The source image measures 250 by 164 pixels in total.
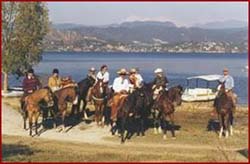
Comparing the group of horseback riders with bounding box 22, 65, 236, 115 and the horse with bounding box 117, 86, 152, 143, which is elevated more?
the group of horseback riders with bounding box 22, 65, 236, 115

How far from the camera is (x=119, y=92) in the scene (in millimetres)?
26031

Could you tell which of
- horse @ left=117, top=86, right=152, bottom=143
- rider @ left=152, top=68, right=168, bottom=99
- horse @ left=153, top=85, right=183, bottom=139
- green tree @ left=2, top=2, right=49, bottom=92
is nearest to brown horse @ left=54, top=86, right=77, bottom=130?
horse @ left=117, top=86, right=152, bottom=143

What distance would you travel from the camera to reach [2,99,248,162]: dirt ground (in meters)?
20.1

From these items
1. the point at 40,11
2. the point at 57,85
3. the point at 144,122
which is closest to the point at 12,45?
the point at 40,11

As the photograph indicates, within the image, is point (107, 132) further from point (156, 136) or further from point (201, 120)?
point (201, 120)

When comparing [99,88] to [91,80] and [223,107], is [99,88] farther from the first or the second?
[223,107]

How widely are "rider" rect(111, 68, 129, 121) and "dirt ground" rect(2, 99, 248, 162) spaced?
1154 millimetres

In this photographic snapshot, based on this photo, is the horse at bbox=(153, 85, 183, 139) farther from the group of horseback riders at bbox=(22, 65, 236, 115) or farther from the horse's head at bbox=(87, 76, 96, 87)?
the horse's head at bbox=(87, 76, 96, 87)

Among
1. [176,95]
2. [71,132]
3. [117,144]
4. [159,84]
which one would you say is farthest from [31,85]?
[176,95]

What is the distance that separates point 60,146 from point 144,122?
18.3 feet

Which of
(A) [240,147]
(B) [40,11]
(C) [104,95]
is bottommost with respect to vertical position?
(A) [240,147]

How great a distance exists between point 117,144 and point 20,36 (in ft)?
71.3

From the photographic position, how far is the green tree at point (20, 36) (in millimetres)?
43969

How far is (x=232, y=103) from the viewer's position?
84.2 feet
